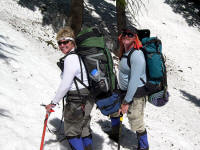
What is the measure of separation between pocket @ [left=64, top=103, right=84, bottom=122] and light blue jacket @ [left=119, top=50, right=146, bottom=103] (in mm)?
948

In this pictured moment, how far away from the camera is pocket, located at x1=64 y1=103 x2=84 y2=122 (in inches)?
155

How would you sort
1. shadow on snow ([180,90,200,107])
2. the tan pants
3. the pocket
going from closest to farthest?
Answer: the pocket
the tan pants
shadow on snow ([180,90,200,107])

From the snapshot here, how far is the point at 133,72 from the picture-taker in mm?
4078

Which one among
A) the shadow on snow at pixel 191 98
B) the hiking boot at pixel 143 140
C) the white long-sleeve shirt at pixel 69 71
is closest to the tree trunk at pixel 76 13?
the shadow on snow at pixel 191 98

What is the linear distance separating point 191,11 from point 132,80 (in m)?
23.8

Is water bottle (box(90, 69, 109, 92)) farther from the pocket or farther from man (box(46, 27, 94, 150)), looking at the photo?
the pocket

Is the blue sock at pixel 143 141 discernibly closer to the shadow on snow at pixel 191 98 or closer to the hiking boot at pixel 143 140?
the hiking boot at pixel 143 140

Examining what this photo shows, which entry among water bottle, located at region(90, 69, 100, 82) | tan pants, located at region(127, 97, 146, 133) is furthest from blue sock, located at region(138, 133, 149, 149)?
water bottle, located at region(90, 69, 100, 82)

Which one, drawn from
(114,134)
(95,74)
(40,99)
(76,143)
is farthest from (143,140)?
(40,99)

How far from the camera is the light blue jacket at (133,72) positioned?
4.04 meters

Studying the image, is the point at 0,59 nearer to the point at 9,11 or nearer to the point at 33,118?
the point at 33,118

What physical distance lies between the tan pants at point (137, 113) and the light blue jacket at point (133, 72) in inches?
16.3

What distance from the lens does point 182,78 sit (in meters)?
15.0

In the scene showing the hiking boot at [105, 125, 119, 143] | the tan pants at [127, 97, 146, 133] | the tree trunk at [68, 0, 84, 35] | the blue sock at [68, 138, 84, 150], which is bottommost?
the hiking boot at [105, 125, 119, 143]
